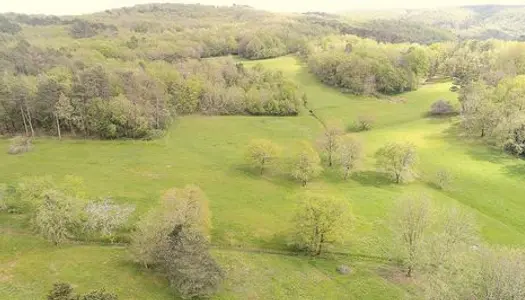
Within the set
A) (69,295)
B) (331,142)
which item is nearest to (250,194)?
(331,142)

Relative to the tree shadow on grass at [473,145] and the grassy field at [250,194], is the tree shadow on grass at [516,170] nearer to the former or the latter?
→ the grassy field at [250,194]

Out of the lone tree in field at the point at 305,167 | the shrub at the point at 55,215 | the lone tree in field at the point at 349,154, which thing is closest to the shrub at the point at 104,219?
the shrub at the point at 55,215

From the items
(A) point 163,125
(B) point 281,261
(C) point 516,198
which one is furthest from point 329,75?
(B) point 281,261

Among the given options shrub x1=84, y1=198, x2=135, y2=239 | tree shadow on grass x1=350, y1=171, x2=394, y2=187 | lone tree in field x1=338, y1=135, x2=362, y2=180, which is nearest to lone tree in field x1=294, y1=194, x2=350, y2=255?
tree shadow on grass x1=350, y1=171, x2=394, y2=187

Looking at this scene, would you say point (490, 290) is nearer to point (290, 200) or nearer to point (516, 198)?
point (290, 200)

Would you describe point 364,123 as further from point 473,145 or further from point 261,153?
→ point 261,153

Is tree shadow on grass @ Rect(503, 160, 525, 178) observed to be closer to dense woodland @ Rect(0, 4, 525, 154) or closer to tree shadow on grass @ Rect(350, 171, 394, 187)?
dense woodland @ Rect(0, 4, 525, 154)

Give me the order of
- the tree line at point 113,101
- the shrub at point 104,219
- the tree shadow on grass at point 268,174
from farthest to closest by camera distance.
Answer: the tree line at point 113,101
the tree shadow on grass at point 268,174
the shrub at point 104,219

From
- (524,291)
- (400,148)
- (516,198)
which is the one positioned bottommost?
(516,198)
